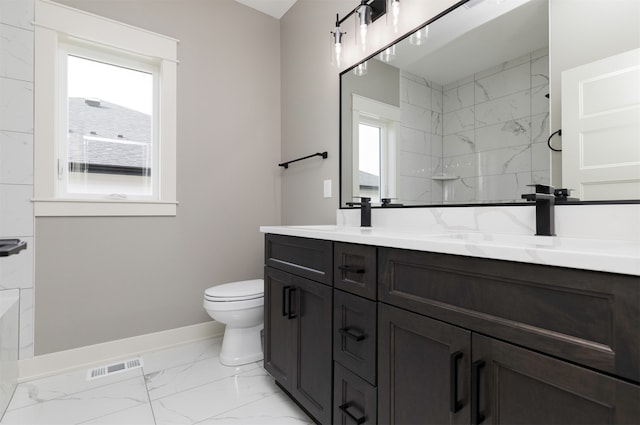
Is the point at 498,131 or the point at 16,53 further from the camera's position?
the point at 16,53

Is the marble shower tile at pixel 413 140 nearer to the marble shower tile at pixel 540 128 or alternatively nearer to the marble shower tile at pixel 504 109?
the marble shower tile at pixel 504 109

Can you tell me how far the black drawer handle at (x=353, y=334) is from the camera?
41.3 inches

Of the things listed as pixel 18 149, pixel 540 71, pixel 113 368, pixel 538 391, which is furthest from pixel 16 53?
pixel 538 391

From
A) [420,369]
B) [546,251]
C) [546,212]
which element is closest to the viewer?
[546,251]

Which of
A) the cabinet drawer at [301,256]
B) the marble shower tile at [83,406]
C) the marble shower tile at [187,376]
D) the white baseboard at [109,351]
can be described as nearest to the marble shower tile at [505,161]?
the cabinet drawer at [301,256]

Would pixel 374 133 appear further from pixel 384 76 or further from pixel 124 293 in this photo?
pixel 124 293

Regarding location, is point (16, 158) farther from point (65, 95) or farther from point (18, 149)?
point (65, 95)

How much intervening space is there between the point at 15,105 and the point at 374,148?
1991mm

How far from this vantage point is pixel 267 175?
2.64 metres

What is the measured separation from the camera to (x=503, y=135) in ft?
3.99

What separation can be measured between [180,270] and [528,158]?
2152mm

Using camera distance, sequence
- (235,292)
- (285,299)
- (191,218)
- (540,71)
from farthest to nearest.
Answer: (191,218) < (235,292) < (285,299) < (540,71)

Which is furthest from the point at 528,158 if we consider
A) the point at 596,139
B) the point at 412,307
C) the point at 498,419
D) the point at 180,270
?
the point at 180,270

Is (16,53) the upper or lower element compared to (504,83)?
upper
